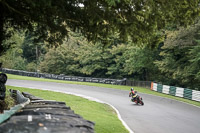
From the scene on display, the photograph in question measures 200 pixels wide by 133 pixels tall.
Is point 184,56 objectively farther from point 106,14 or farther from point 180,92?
point 106,14

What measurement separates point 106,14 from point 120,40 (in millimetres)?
3760

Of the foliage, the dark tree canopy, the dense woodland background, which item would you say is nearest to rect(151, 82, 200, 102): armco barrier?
the foliage

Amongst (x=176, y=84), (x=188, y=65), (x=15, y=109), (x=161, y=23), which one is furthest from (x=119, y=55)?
(x=15, y=109)

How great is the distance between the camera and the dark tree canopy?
26.9 feet

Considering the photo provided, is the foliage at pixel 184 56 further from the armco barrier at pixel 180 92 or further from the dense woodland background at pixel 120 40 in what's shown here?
the armco barrier at pixel 180 92

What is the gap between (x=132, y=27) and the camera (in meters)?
8.86

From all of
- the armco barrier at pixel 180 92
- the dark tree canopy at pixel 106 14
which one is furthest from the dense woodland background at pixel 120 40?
the armco barrier at pixel 180 92

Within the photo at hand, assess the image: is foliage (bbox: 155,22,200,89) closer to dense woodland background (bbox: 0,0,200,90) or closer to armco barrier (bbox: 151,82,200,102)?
dense woodland background (bbox: 0,0,200,90)

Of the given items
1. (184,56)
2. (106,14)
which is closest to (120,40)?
(106,14)

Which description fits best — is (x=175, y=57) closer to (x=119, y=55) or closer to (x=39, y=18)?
(x=119, y=55)

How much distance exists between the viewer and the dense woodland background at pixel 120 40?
28.5 ft

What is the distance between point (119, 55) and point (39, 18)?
37873mm

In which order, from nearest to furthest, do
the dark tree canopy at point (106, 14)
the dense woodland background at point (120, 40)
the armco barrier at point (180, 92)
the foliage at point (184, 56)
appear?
1. the dark tree canopy at point (106, 14)
2. the dense woodland background at point (120, 40)
3. the armco barrier at point (180, 92)
4. the foliage at point (184, 56)

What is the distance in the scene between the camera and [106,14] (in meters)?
8.32
